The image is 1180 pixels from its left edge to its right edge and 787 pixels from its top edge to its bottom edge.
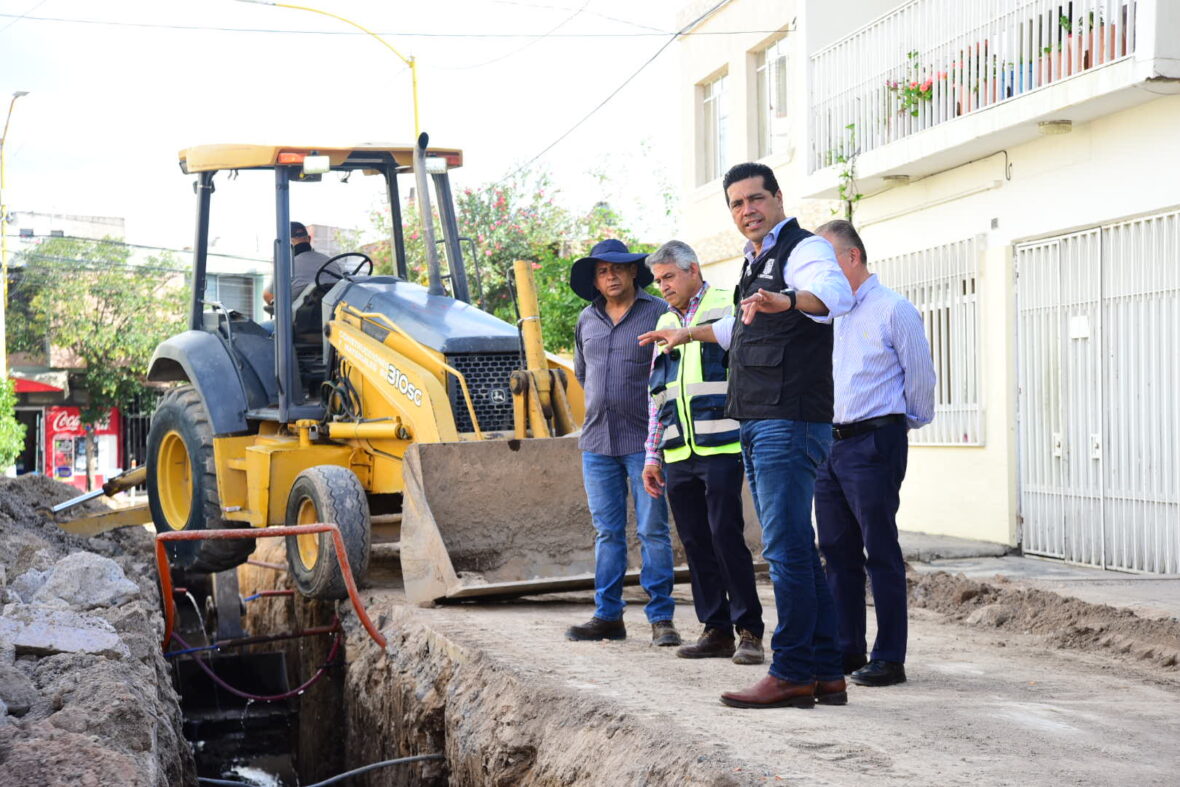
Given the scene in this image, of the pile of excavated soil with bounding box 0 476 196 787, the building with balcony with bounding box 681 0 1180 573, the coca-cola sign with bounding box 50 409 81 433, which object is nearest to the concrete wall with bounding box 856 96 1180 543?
→ the building with balcony with bounding box 681 0 1180 573

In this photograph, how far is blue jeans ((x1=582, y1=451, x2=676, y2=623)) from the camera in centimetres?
651

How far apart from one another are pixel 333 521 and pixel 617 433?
228 centimetres

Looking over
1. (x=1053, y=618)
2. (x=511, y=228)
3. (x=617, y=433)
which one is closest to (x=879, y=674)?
(x=617, y=433)

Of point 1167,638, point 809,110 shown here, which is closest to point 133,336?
point 809,110

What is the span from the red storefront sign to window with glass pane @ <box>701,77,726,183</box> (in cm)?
2161

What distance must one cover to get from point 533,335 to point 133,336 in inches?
1128

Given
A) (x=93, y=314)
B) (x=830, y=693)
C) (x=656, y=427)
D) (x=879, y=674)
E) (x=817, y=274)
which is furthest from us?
(x=93, y=314)

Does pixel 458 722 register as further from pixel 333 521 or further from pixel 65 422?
pixel 65 422

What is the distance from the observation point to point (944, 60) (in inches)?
504

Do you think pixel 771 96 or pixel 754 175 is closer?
pixel 754 175

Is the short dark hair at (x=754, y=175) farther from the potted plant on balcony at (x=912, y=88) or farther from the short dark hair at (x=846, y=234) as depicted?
the potted plant on balcony at (x=912, y=88)

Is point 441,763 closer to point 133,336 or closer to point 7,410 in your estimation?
point 7,410

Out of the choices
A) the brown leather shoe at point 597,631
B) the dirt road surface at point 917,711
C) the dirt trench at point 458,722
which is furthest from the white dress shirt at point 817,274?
the brown leather shoe at point 597,631

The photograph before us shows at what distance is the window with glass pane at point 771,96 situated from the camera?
16.2 metres
